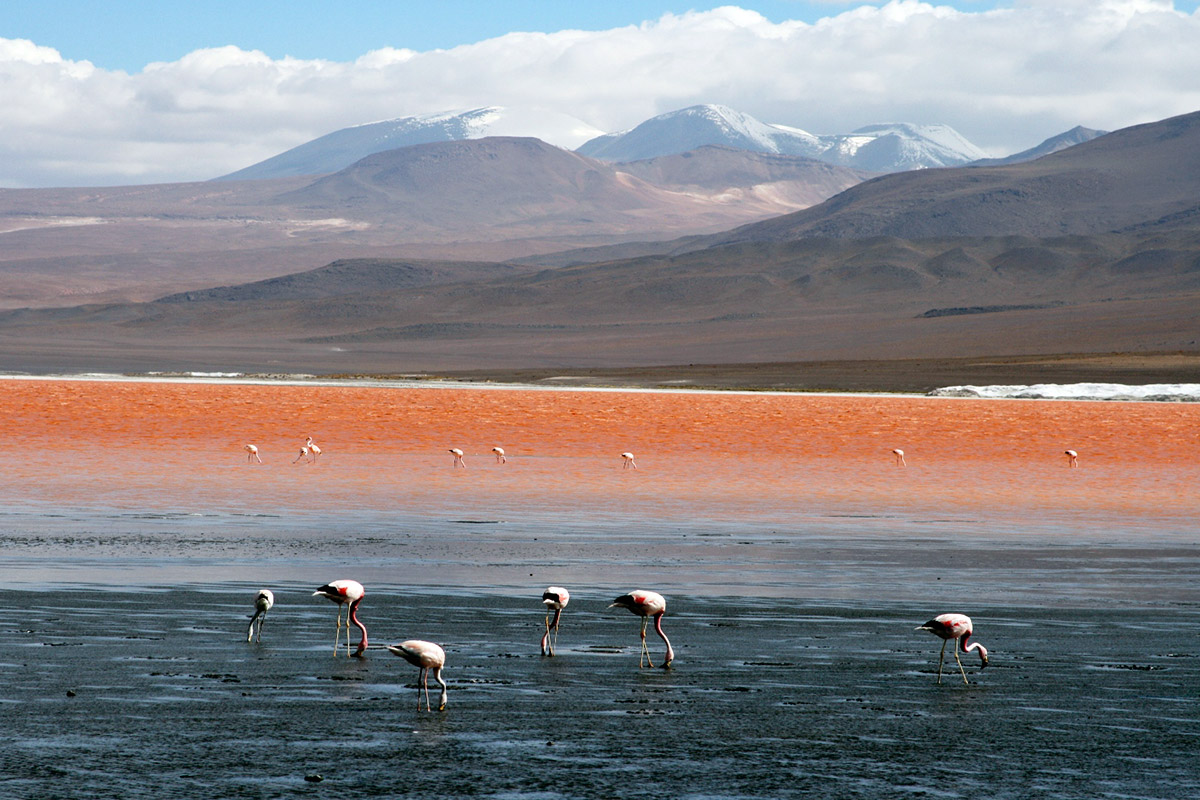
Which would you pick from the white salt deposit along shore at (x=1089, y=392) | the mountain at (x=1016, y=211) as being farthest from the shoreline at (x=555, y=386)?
the mountain at (x=1016, y=211)

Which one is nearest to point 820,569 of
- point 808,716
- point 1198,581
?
point 1198,581

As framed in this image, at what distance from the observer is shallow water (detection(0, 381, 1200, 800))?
24.2 feet

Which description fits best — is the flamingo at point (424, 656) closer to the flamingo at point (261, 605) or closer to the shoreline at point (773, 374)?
the flamingo at point (261, 605)

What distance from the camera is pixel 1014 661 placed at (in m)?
9.98

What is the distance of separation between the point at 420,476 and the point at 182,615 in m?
12.5

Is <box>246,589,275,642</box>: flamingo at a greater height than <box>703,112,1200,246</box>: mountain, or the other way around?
<box>703,112,1200,246</box>: mountain

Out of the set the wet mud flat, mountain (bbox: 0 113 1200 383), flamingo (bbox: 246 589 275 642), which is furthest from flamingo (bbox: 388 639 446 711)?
mountain (bbox: 0 113 1200 383)

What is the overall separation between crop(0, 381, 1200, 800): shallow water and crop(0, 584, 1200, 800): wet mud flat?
31 millimetres

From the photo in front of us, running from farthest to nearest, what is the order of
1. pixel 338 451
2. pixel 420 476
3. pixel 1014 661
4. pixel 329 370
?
pixel 329 370, pixel 338 451, pixel 420 476, pixel 1014 661

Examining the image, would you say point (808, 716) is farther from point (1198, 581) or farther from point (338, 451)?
point (338, 451)

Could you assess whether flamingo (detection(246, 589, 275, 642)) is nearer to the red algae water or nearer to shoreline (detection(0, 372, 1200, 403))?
the red algae water

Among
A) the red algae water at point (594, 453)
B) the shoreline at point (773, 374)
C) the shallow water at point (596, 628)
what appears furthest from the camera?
the shoreline at point (773, 374)

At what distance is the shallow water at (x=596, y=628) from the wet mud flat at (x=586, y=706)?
3 cm

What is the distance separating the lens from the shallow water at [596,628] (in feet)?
24.2
